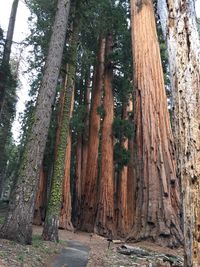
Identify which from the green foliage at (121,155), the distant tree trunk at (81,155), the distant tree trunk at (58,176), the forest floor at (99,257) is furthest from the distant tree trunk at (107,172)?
the forest floor at (99,257)

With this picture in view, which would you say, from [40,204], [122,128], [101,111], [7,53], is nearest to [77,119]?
[101,111]

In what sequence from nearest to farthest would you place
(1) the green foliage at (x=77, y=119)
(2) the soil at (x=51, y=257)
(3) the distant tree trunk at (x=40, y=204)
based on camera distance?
(2) the soil at (x=51, y=257), (1) the green foliage at (x=77, y=119), (3) the distant tree trunk at (x=40, y=204)

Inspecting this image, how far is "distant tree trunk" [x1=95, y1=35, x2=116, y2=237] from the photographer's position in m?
14.4

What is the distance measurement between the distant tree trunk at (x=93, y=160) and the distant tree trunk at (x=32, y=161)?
834 cm

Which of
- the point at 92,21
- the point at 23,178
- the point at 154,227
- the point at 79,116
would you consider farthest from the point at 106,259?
the point at 79,116

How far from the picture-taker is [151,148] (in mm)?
7520

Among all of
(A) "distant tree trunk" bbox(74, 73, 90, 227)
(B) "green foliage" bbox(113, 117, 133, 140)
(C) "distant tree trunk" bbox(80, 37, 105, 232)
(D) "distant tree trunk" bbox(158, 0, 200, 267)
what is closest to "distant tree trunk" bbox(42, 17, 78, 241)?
(B) "green foliage" bbox(113, 117, 133, 140)

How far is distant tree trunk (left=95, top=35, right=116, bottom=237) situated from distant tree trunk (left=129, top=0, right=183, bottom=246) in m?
6.65

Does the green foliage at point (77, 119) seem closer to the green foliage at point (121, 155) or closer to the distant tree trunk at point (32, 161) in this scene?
the green foliage at point (121, 155)

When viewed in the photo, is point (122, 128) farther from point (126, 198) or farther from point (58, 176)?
point (58, 176)

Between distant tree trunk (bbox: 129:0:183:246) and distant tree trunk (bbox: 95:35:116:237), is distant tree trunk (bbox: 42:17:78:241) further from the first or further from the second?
distant tree trunk (bbox: 95:35:116:237)

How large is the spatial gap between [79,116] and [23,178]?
10.2 metres

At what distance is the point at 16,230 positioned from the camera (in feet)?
21.3

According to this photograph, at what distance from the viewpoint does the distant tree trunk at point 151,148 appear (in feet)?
22.2
